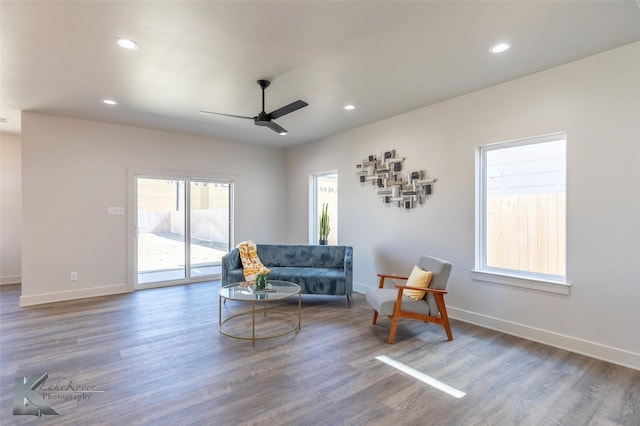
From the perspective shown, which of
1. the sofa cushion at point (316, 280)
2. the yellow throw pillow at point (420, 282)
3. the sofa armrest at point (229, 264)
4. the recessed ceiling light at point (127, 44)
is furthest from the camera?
the sofa armrest at point (229, 264)

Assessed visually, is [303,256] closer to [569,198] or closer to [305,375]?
[305,375]

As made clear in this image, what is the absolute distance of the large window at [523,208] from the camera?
3.31m

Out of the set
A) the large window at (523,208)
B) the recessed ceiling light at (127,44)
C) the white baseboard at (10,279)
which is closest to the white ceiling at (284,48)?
the recessed ceiling light at (127,44)

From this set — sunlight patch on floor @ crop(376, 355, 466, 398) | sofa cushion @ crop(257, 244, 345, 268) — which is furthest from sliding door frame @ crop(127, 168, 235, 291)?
sunlight patch on floor @ crop(376, 355, 466, 398)

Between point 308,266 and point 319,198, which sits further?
point 319,198

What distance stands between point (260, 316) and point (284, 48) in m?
3.17

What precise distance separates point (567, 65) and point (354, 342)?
356cm

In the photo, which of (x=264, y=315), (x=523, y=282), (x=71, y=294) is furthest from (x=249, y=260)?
(x=523, y=282)

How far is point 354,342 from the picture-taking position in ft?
10.8

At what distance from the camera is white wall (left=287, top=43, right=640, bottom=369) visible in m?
2.80

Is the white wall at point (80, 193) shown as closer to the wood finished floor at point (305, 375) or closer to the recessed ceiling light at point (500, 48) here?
the wood finished floor at point (305, 375)

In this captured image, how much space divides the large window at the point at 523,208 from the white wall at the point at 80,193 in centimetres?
506

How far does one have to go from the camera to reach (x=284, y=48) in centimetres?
282

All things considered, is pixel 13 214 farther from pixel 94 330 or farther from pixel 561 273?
pixel 561 273
